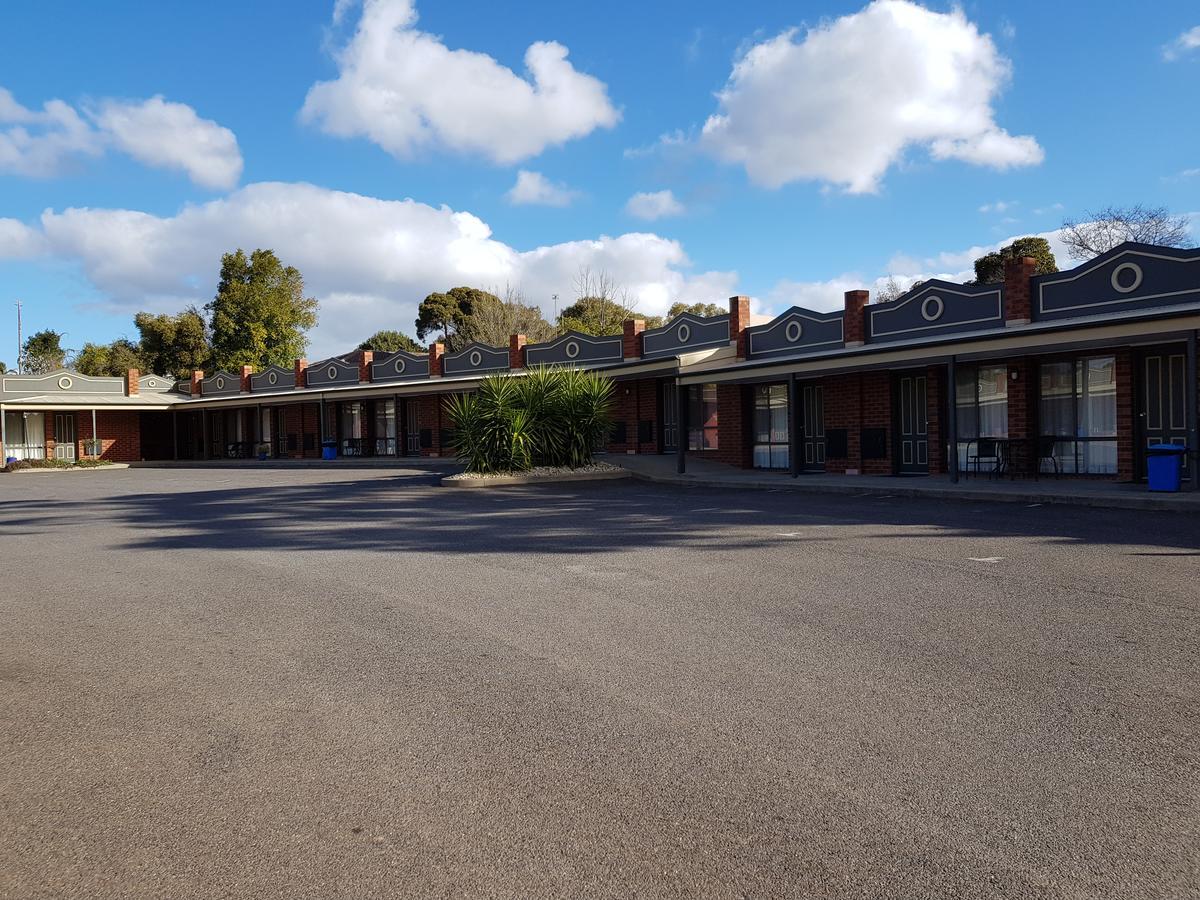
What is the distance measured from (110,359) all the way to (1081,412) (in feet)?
204

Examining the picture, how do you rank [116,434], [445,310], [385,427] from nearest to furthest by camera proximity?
[385,427] < [116,434] < [445,310]

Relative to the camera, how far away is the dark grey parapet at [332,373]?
39.2 meters

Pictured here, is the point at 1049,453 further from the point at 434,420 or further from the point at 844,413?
the point at 434,420

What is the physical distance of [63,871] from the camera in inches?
129

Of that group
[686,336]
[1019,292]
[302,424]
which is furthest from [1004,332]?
[302,424]

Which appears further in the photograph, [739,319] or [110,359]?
[110,359]

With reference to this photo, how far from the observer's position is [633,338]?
28906mm

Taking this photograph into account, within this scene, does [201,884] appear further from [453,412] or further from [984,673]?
[453,412]

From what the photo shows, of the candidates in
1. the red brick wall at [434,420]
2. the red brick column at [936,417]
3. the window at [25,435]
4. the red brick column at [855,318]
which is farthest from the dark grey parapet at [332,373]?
the red brick column at [936,417]

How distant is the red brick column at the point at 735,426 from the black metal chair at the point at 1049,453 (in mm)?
8000

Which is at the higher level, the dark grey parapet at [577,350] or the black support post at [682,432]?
the dark grey parapet at [577,350]

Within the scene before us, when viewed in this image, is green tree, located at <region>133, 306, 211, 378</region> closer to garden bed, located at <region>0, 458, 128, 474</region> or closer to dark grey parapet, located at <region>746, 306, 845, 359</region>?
garden bed, located at <region>0, 458, 128, 474</region>

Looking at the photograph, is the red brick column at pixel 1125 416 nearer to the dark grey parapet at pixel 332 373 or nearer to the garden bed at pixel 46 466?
the dark grey parapet at pixel 332 373

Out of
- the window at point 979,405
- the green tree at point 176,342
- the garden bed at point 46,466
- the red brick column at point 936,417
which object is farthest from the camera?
the green tree at point 176,342
